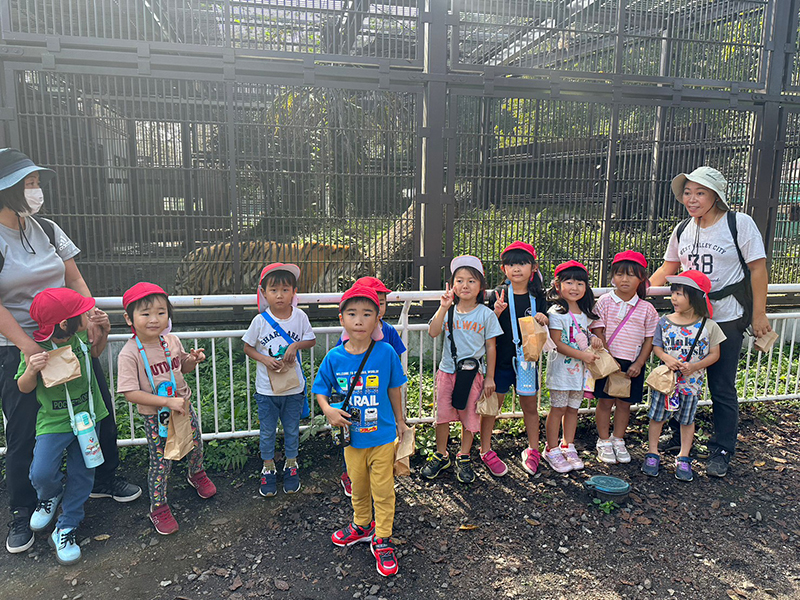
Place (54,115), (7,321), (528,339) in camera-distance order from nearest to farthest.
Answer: (7,321) < (528,339) < (54,115)

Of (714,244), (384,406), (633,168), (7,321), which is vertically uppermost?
(633,168)

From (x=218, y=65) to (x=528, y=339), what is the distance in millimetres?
4255

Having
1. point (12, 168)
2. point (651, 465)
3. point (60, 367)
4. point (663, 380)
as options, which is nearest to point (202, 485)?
point (60, 367)

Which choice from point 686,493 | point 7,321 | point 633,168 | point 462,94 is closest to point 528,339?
point 686,493

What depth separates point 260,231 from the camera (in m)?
5.92

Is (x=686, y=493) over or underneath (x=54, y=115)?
underneath

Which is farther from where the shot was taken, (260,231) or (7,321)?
(260,231)

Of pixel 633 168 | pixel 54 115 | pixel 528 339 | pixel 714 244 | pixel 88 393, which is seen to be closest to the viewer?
pixel 88 393

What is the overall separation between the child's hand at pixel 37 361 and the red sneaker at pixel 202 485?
4.03 feet

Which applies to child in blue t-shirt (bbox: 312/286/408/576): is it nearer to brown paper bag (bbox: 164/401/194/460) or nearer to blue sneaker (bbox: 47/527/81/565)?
brown paper bag (bbox: 164/401/194/460)

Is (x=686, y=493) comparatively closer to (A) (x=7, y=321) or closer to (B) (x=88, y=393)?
(B) (x=88, y=393)

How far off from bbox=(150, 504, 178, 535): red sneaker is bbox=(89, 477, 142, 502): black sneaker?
1.29 ft

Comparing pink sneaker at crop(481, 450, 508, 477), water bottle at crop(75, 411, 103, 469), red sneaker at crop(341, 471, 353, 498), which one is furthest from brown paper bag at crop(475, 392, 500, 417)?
water bottle at crop(75, 411, 103, 469)

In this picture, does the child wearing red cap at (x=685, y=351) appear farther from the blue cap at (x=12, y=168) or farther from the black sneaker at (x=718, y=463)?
the blue cap at (x=12, y=168)
